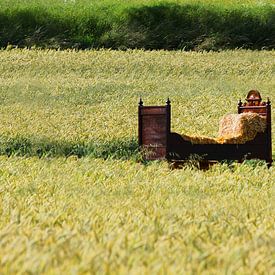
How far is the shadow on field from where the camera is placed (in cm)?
1522

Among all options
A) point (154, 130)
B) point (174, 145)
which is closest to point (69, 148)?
point (154, 130)

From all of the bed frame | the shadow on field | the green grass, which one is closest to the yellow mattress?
the bed frame

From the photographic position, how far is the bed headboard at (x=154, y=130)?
564 inches

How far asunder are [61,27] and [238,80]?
13025 mm

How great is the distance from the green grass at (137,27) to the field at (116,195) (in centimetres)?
1344

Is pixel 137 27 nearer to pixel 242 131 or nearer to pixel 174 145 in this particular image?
pixel 242 131

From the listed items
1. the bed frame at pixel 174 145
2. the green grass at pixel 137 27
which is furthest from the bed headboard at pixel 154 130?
the green grass at pixel 137 27

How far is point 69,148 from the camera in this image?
1633 centimetres

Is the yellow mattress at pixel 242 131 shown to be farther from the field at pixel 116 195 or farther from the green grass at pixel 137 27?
the green grass at pixel 137 27

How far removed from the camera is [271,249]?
4.53m

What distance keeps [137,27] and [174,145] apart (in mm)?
29531

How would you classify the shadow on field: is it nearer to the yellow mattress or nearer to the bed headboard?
the bed headboard

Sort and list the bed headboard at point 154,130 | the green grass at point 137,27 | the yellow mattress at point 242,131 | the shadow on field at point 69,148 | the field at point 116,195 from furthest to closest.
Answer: the green grass at point 137,27 → the shadow on field at point 69,148 → the yellow mattress at point 242,131 → the bed headboard at point 154,130 → the field at point 116,195

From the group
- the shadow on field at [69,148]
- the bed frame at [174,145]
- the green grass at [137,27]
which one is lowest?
the shadow on field at [69,148]
